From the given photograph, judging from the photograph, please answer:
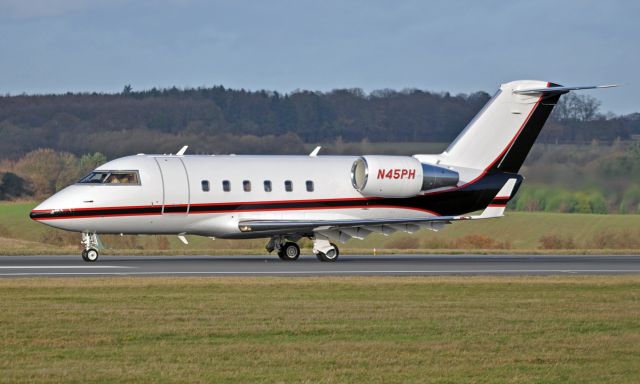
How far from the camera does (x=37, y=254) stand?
128 ft

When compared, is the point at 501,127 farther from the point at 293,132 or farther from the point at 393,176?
the point at 293,132

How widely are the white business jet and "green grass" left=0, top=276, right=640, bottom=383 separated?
8608 millimetres

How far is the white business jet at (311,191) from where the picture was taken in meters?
34.3

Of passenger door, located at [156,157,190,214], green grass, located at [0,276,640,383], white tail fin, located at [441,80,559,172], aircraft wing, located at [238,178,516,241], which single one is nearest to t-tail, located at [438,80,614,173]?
Result: white tail fin, located at [441,80,559,172]

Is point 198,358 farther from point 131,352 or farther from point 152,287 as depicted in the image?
point 152,287

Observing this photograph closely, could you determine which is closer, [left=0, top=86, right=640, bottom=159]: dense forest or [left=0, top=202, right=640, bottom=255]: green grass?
[left=0, top=202, right=640, bottom=255]: green grass

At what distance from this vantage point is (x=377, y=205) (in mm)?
36969

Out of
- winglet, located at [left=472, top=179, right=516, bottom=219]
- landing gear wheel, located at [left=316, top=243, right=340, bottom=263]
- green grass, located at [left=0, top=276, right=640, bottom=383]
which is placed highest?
winglet, located at [left=472, top=179, right=516, bottom=219]

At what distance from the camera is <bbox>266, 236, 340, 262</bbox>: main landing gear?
118ft

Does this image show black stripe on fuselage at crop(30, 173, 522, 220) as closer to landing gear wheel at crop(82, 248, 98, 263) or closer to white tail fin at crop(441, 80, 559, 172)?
white tail fin at crop(441, 80, 559, 172)

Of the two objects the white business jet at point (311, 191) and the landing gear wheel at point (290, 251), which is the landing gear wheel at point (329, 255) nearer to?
the white business jet at point (311, 191)

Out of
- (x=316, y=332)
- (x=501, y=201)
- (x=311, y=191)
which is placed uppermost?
(x=311, y=191)

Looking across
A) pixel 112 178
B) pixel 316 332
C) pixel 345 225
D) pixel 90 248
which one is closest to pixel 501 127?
pixel 345 225

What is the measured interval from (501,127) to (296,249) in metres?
8.06
